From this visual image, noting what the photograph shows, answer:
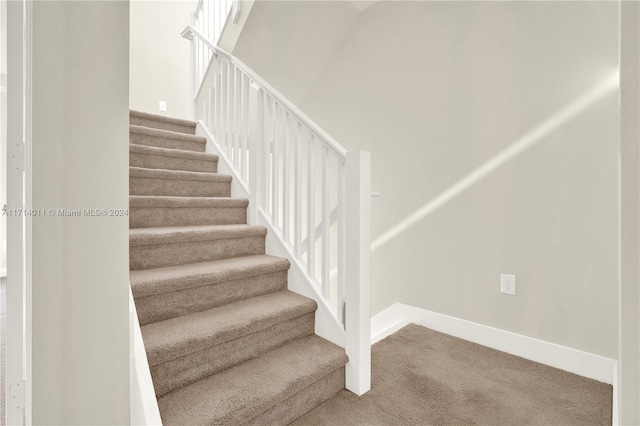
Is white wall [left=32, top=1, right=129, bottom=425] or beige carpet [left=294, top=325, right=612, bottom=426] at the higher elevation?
white wall [left=32, top=1, right=129, bottom=425]

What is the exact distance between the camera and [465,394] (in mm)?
1499

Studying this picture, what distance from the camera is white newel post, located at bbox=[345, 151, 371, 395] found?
1.47 metres

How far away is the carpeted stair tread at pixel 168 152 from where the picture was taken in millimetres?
2154

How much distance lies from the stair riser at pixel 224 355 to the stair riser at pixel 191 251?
56cm

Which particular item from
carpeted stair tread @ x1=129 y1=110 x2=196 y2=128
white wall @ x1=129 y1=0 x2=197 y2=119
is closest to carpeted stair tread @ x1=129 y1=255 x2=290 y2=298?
carpeted stair tread @ x1=129 y1=110 x2=196 y2=128

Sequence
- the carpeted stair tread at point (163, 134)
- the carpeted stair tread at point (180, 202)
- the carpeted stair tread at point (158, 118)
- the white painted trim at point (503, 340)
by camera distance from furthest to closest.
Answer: the carpeted stair tread at point (158, 118) < the carpeted stair tread at point (163, 134) < the carpeted stair tread at point (180, 202) < the white painted trim at point (503, 340)

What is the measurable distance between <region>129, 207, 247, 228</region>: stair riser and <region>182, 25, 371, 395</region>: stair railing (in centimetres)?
12

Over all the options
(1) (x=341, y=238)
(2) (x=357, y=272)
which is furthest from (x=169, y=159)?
(2) (x=357, y=272)

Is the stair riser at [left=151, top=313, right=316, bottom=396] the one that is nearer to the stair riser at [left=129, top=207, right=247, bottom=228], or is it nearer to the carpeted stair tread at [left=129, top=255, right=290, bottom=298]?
the carpeted stair tread at [left=129, top=255, right=290, bottom=298]

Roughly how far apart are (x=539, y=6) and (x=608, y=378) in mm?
1965

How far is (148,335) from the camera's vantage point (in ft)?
4.06

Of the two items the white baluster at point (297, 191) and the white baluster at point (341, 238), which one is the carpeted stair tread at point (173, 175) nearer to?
the white baluster at point (297, 191)

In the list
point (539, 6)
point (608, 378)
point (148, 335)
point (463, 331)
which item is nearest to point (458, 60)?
point (539, 6)

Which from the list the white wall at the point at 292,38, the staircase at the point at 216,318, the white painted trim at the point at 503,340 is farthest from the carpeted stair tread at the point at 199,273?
the white wall at the point at 292,38
